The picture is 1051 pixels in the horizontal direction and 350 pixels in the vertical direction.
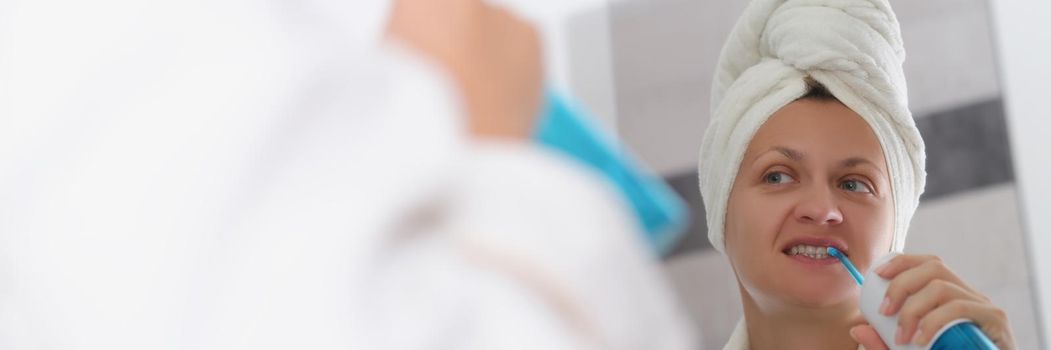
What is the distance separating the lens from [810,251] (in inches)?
35.2

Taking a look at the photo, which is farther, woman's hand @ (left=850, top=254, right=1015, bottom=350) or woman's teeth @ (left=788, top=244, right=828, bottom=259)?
woman's teeth @ (left=788, top=244, right=828, bottom=259)

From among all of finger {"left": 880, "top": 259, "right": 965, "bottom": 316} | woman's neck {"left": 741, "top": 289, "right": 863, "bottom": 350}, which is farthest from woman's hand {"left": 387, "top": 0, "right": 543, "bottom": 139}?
woman's neck {"left": 741, "top": 289, "right": 863, "bottom": 350}

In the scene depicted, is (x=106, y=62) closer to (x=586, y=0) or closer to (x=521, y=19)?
(x=521, y=19)

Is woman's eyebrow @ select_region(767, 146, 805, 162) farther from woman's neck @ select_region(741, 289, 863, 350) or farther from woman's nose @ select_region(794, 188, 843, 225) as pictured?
woman's neck @ select_region(741, 289, 863, 350)

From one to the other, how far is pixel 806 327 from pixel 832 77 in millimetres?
220

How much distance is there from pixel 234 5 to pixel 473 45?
10.5 inches

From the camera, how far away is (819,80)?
36.1 inches

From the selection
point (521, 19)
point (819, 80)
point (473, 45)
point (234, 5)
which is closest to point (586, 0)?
point (819, 80)

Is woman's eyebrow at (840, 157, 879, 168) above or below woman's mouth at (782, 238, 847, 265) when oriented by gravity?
above

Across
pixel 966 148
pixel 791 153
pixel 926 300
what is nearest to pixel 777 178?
pixel 791 153

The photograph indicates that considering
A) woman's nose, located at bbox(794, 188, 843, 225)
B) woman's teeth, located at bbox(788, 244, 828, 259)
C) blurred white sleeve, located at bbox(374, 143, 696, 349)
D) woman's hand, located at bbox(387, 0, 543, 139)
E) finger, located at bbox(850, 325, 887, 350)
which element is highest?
woman's hand, located at bbox(387, 0, 543, 139)

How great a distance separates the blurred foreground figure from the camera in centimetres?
29

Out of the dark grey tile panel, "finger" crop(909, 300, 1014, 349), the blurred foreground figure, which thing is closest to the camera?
the blurred foreground figure

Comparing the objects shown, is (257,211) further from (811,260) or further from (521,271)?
(811,260)
